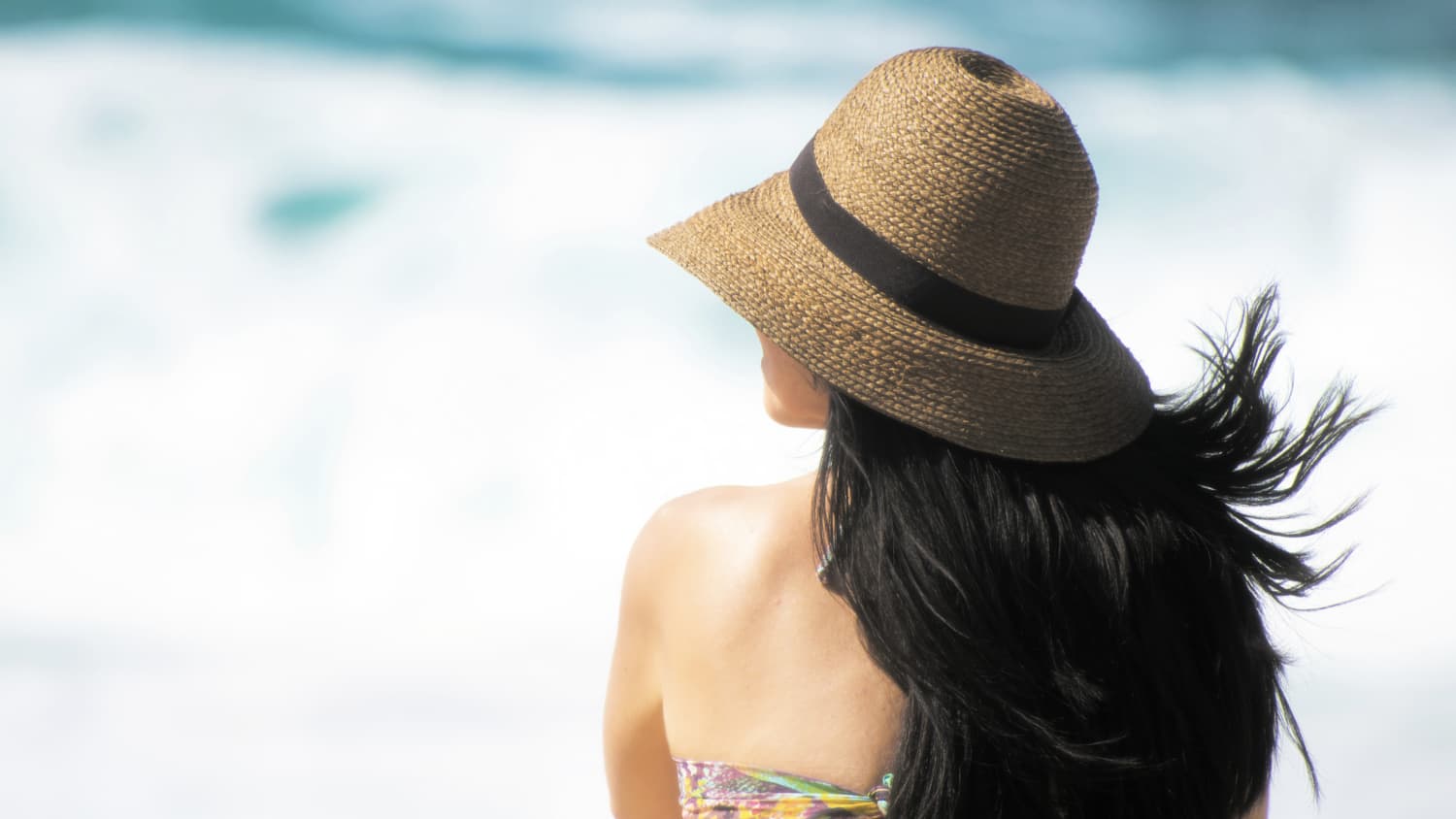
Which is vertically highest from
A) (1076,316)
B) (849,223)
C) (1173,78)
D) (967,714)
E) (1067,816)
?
(1173,78)

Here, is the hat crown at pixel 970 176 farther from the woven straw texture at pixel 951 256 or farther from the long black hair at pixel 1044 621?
the long black hair at pixel 1044 621

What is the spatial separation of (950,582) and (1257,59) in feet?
18.9

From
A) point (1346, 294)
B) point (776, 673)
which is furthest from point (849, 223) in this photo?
point (1346, 294)

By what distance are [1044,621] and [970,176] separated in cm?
38

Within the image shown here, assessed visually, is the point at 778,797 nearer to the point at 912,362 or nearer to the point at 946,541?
the point at 946,541

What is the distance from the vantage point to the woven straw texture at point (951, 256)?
3.65 ft

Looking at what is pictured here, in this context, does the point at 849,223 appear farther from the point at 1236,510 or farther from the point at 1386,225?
the point at 1386,225

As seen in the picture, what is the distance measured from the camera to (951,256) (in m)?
1.13

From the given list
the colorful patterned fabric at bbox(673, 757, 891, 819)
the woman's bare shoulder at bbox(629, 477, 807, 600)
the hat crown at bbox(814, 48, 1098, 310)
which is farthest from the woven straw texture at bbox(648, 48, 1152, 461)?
the colorful patterned fabric at bbox(673, 757, 891, 819)

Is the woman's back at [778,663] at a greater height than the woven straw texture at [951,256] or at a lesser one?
lesser

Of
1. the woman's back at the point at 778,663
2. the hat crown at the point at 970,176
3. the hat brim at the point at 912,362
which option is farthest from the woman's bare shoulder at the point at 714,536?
the hat crown at the point at 970,176

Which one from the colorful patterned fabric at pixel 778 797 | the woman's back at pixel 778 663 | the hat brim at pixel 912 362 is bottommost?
the colorful patterned fabric at pixel 778 797

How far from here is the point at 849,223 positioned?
3.80 feet

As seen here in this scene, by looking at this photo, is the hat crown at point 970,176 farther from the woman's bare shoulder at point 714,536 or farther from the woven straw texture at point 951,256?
the woman's bare shoulder at point 714,536
